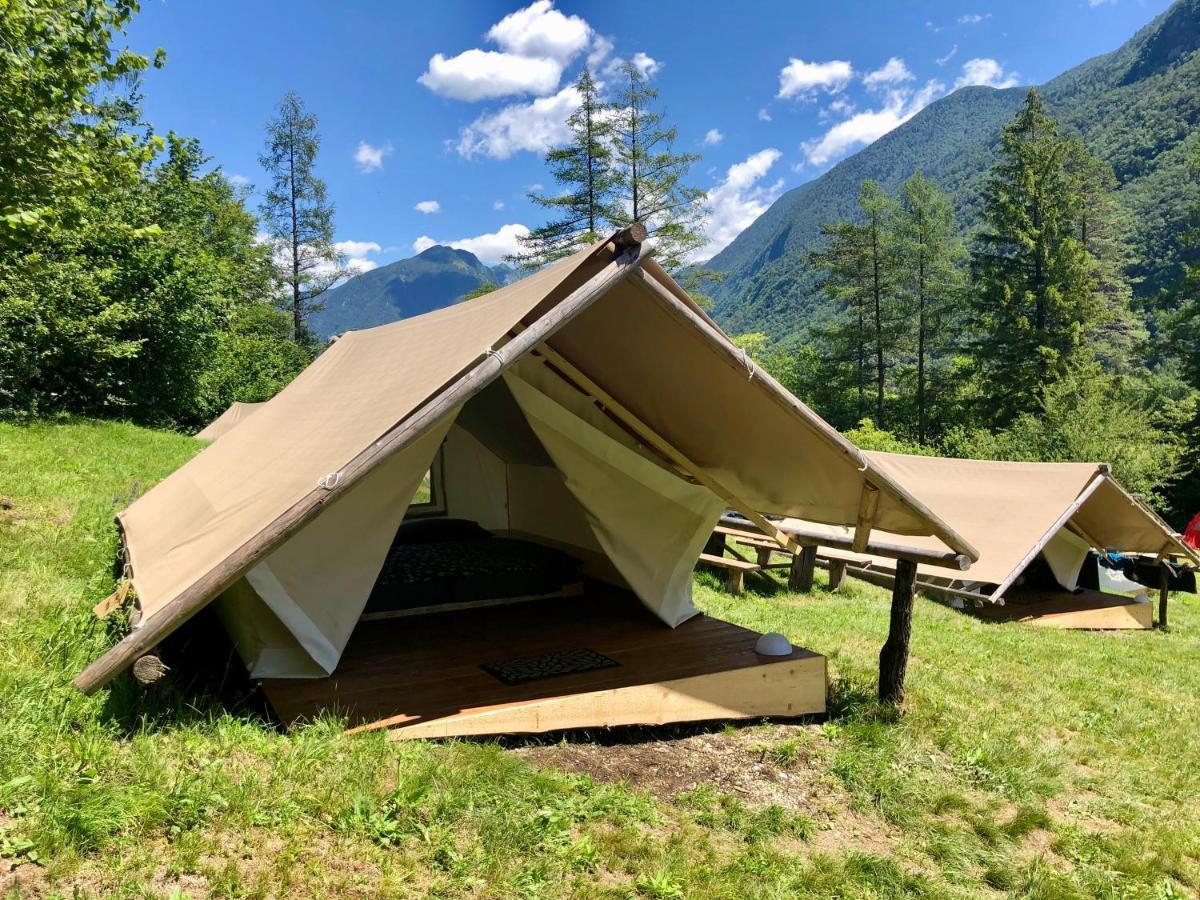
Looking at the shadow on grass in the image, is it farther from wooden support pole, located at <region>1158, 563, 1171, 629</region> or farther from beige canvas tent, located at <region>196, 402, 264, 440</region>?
beige canvas tent, located at <region>196, 402, 264, 440</region>

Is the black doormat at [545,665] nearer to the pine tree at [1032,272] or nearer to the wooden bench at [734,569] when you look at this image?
the wooden bench at [734,569]

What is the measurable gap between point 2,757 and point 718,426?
3.26 metres

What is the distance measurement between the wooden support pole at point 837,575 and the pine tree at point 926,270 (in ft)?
75.7

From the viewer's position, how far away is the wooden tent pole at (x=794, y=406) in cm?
314

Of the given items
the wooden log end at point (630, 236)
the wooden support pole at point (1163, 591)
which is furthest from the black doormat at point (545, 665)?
the wooden support pole at point (1163, 591)

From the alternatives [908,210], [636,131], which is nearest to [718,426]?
[636,131]

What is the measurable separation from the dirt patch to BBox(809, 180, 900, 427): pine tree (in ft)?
96.1

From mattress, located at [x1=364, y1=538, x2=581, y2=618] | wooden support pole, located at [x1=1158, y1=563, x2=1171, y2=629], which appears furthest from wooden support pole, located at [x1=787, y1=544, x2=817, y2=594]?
wooden support pole, located at [x1=1158, y1=563, x2=1171, y2=629]

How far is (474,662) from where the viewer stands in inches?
150

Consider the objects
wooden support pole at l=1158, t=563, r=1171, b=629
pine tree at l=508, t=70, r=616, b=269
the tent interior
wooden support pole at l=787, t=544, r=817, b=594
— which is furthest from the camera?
pine tree at l=508, t=70, r=616, b=269

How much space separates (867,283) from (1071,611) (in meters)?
23.0

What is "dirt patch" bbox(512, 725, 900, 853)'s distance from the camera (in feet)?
9.57

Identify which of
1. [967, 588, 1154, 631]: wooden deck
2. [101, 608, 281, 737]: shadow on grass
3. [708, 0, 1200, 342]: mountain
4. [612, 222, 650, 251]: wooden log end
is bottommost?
[967, 588, 1154, 631]: wooden deck

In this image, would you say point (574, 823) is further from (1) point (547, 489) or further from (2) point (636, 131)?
(2) point (636, 131)
